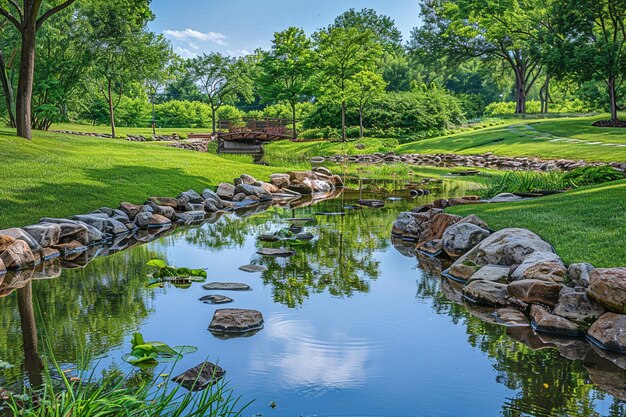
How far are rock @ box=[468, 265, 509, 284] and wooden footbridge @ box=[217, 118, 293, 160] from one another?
3421 cm

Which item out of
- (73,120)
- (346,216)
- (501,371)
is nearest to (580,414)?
(501,371)

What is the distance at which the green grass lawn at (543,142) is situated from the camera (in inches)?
1043

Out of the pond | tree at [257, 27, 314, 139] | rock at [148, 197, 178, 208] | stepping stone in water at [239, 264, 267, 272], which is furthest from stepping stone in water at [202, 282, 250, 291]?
tree at [257, 27, 314, 139]

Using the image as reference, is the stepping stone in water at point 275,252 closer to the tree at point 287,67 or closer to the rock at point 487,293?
the rock at point 487,293

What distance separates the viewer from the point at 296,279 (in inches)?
320

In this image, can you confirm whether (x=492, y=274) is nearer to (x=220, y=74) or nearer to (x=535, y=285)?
(x=535, y=285)

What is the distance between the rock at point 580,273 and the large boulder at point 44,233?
7.83 m

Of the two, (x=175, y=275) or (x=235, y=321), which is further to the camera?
(x=175, y=275)

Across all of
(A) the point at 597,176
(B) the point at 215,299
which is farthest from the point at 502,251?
(A) the point at 597,176

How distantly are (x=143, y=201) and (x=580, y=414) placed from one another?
11336 mm

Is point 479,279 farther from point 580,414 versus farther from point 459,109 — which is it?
point 459,109

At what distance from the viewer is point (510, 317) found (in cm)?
634

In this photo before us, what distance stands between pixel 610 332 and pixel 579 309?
0.48 meters

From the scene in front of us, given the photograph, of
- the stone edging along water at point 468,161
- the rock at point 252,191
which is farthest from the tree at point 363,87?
the rock at point 252,191
